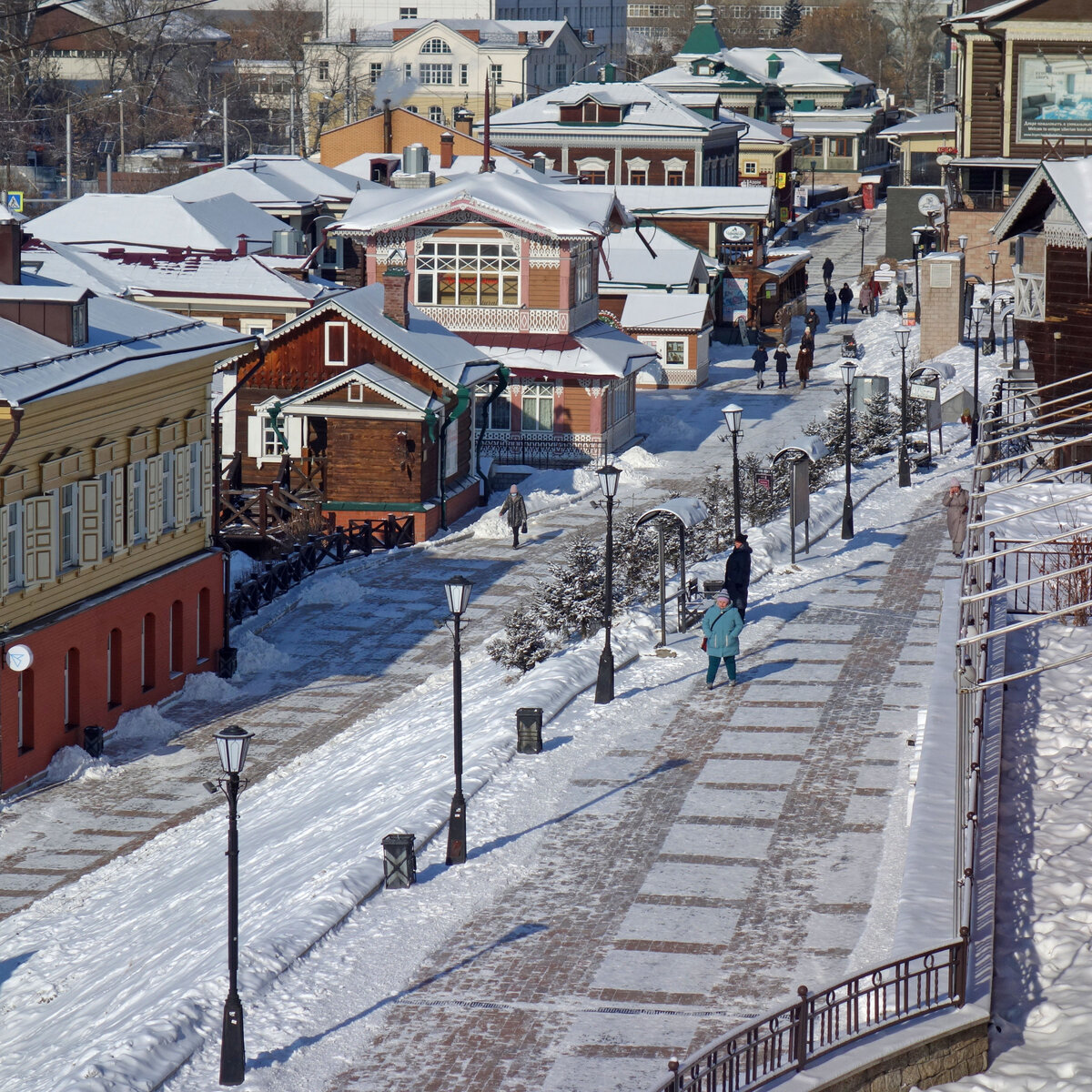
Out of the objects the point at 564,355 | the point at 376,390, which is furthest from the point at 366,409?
the point at 564,355

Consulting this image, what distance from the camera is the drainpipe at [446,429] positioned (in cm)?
4322

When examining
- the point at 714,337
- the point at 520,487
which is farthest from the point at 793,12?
the point at 520,487

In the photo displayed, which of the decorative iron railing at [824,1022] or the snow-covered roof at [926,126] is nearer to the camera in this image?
the decorative iron railing at [824,1022]

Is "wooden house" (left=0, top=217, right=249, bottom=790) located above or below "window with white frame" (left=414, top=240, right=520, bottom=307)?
below

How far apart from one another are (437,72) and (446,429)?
279ft

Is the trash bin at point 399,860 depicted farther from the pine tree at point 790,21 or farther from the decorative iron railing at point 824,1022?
the pine tree at point 790,21

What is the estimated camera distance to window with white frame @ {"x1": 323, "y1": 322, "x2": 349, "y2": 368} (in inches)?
1715

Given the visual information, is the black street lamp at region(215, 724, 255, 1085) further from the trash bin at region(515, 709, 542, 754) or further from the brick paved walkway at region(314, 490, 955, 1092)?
the trash bin at region(515, 709, 542, 754)

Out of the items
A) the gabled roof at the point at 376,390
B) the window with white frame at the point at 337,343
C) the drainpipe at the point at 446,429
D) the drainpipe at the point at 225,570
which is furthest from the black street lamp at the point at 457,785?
the window with white frame at the point at 337,343

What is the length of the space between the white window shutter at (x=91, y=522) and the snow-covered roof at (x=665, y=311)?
3339 centimetres


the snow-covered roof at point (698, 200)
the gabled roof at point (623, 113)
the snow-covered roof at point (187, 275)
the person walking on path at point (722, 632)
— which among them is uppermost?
the gabled roof at point (623, 113)

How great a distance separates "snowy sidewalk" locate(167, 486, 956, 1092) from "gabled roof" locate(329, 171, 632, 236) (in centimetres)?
2455

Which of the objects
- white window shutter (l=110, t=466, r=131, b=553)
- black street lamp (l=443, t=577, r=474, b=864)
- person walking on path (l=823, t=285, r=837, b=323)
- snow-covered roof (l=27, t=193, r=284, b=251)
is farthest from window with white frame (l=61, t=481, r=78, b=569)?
person walking on path (l=823, t=285, r=837, b=323)

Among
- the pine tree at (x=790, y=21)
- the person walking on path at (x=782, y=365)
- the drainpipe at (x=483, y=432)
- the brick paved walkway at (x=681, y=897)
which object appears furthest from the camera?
the pine tree at (x=790, y=21)
